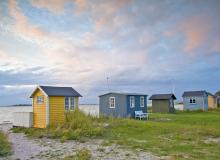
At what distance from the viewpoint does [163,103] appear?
34250mm

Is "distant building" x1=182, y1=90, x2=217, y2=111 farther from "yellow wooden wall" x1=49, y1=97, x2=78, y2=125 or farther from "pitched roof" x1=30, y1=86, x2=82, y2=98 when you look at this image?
"yellow wooden wall" x1=49, y1=97, x2=78, y2=125

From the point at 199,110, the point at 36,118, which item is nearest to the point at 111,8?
the point at 36,118

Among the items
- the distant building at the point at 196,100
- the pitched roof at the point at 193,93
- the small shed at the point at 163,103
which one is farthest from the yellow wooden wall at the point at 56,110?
the pitched roof at the point at 193,93

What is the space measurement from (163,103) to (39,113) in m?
21.2

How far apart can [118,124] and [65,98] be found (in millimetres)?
5145

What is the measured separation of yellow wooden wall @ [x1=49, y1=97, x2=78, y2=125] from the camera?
1761 cm

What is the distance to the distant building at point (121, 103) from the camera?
24.8 m

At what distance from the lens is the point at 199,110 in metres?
35.6

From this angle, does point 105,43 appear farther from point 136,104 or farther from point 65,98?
point 136,104

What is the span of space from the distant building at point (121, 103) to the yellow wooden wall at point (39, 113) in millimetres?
7591

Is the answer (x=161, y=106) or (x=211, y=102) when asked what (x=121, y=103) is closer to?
(x=161, y=106)

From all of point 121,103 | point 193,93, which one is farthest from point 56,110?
point 193,93

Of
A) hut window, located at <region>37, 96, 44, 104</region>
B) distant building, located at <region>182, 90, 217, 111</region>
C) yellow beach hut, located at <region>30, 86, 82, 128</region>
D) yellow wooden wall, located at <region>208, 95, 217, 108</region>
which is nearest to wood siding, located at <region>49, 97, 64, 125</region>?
yellow beach hut, located at <region>30, 86, 82, 128</region>

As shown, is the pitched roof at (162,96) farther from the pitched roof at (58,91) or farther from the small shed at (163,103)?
the pitched roof at (58,91)
